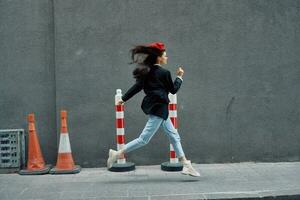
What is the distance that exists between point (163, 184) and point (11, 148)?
2.72 m

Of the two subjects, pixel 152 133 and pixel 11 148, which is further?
pixel 11 148

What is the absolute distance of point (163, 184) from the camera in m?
6.28

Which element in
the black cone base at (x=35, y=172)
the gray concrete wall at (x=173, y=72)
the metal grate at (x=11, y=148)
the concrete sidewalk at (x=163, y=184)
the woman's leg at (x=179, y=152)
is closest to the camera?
the concrete sidewalk at (x=163, y=184)

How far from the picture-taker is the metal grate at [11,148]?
739cm

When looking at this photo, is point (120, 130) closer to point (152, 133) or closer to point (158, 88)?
point (152, 133)

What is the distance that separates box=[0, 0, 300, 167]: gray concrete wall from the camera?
7.61 metres

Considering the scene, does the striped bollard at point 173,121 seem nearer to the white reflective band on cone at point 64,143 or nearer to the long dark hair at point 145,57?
the long dark hair at point 145,57

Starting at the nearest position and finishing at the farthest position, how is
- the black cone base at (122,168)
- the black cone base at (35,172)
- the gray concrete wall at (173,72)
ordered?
the black cone base at (35,172) < the black cone base at (122,168) < the gray concrete wall at (173,72)

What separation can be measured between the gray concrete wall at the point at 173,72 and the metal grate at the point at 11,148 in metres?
0.34

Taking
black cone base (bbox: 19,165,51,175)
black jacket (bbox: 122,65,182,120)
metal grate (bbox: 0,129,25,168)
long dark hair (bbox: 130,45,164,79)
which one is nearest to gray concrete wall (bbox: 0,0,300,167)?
metal grate (bbox: 0,129,25,168)

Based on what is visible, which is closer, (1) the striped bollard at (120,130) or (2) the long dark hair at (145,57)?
(2) the long dark hair at (145,57)

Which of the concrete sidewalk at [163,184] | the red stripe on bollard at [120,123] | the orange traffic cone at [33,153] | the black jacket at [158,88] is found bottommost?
the concrete sidewalk at [163,184]

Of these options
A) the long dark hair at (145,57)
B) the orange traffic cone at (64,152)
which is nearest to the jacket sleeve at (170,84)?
the long dark hair at (145,57)

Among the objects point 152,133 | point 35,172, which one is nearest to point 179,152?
point 152,133
